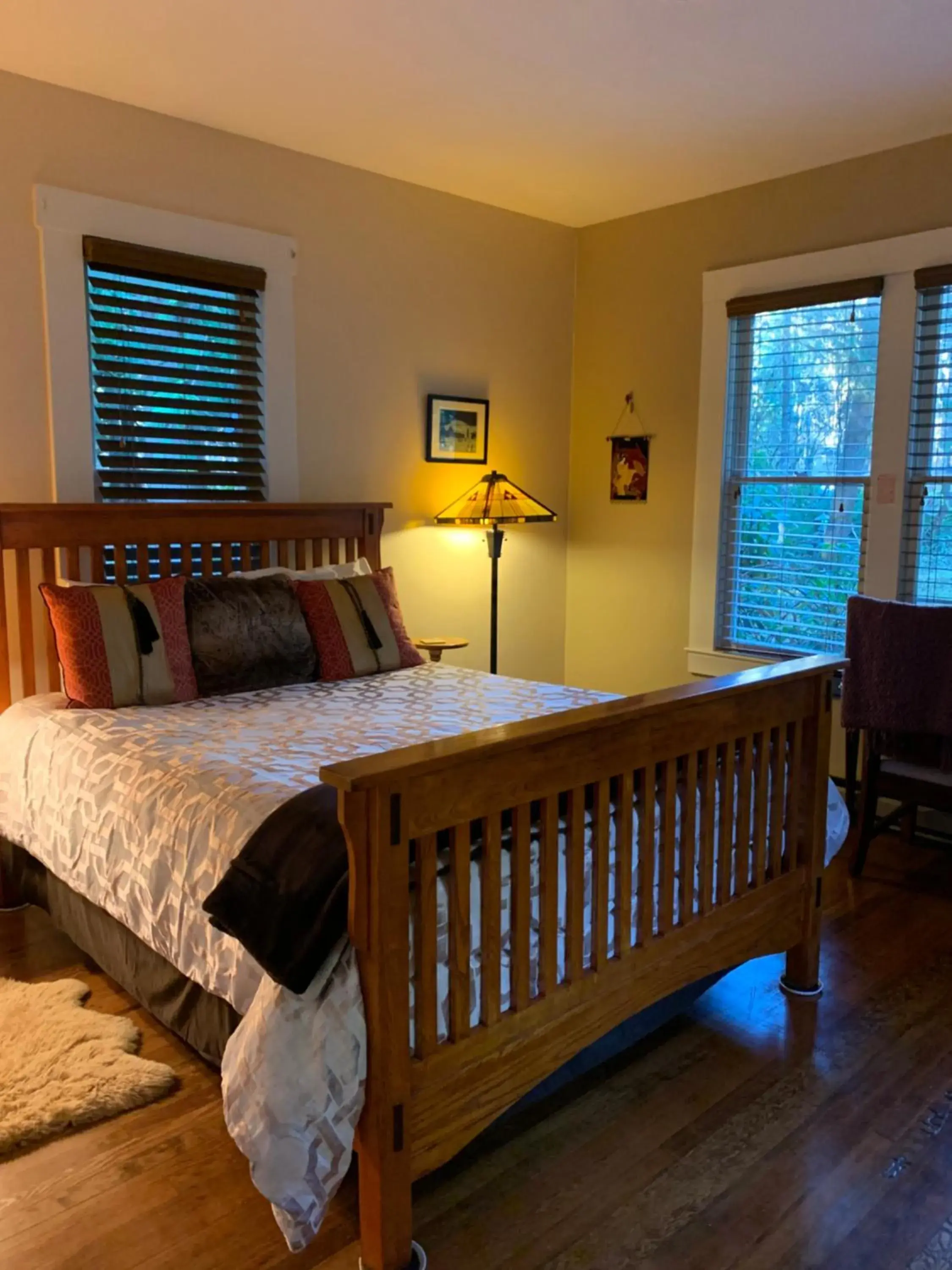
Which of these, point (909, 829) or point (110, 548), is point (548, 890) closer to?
point (110, 548)

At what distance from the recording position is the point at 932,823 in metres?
3.79

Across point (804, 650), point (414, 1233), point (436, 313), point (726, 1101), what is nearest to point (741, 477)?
point (804, 650)

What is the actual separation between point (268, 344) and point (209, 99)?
82 centimetres

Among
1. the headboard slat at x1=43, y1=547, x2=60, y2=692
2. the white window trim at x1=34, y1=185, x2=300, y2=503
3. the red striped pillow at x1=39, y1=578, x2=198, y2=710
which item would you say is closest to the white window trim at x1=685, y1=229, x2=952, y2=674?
the white window trim at x1=34, y1=185, x2=300, y2=503

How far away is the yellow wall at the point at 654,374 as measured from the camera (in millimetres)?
3916

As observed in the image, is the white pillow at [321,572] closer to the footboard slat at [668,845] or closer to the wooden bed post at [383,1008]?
the footboard slat at [668,845]

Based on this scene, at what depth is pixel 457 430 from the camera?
14.4 feet

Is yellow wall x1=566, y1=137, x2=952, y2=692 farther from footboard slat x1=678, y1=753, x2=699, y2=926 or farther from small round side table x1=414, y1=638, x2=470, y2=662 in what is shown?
footboard slat x1=678, y1=753, x2=699, y2=926

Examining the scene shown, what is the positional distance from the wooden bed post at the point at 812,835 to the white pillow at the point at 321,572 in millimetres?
1698

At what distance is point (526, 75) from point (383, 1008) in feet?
9.08

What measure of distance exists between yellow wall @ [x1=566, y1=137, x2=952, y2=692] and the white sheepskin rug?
2.96m

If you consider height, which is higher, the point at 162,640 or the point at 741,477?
the point at 741,477

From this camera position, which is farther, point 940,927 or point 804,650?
point 804,650

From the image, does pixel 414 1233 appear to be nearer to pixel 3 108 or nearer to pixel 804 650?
pixel 804 650
